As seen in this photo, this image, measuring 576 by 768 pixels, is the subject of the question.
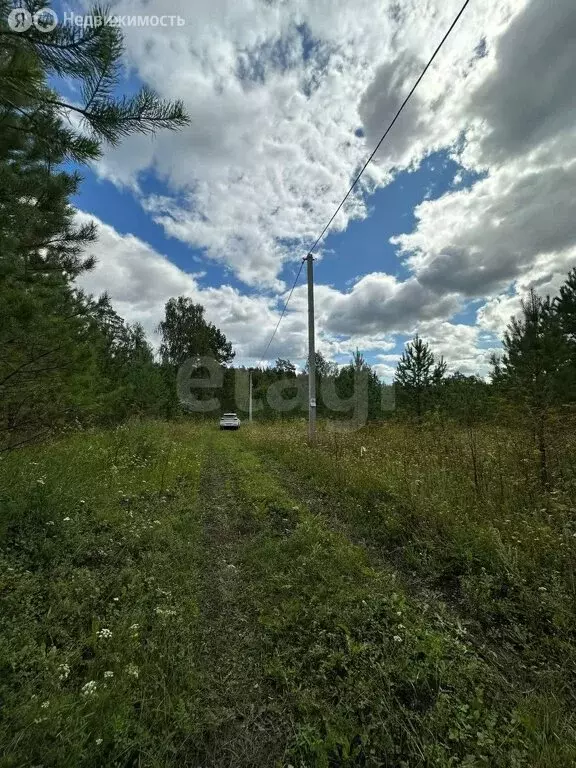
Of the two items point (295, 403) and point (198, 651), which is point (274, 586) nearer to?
point (198, 651)

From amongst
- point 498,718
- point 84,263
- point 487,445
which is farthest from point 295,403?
point 498,718

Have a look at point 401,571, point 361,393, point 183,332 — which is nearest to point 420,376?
point 361,393

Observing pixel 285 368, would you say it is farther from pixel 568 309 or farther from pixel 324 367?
pixel 568 309

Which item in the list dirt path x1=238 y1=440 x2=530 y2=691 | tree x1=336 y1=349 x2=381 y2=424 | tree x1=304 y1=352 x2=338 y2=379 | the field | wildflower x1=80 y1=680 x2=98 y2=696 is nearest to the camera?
the field

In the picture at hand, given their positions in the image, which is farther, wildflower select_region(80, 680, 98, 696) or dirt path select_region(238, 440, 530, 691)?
dirt path select_region(238, 440, 530, 691)

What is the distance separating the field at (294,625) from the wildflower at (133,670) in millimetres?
39

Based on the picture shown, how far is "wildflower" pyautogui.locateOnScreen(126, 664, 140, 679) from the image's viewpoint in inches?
83.7

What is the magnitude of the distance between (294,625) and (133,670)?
1.16 meters

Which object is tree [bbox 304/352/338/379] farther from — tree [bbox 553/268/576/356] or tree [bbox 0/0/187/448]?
tree [bbox 0/0/187/448]

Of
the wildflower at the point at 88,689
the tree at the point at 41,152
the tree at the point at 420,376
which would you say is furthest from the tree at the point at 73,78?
the tree at the point at 420,376

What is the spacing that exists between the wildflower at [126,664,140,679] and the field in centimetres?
4

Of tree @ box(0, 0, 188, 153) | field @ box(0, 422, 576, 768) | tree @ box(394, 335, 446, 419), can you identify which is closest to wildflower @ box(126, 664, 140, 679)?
field @ box(0, 422, 576, 768)

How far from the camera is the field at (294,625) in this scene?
1782mm

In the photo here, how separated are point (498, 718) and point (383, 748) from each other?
0.67m
